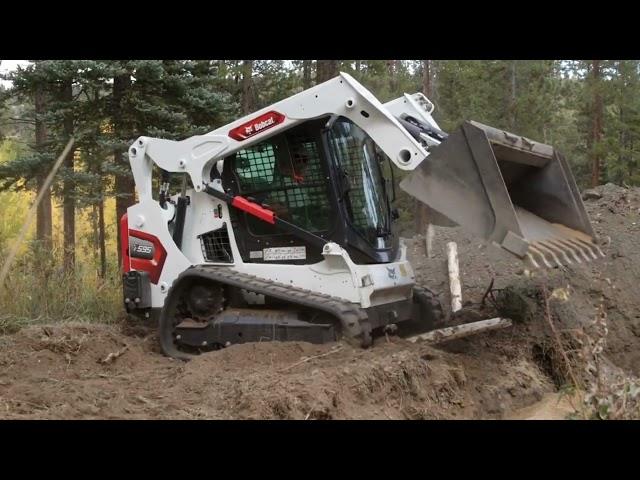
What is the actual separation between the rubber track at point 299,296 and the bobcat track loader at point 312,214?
15 mm

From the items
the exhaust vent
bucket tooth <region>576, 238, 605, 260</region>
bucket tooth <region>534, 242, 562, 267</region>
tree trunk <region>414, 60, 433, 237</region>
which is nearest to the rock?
bucket tooth <region>576, 238, 605, 260</region>

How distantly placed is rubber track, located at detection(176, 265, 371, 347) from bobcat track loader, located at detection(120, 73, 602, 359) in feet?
0.05

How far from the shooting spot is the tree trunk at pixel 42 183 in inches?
509

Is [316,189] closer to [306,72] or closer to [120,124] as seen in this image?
[120,124]

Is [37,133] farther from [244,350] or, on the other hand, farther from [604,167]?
[604,167]

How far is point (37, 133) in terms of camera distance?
16.3 meters

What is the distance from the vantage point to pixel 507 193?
5.57m

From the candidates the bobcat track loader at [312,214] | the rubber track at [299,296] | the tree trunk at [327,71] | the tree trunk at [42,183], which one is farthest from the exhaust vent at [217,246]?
the tree trunk at [327,71]

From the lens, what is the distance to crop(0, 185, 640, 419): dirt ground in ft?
17.0

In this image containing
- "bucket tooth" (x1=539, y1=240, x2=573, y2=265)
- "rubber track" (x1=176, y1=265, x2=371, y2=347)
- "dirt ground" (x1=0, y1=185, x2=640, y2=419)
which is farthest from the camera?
"rubber track" (x1=176, y1=265, x2=371, y2=347)

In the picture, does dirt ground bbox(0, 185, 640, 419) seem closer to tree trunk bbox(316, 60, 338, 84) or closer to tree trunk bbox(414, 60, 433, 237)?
tree trunk bbox(316, 60, 338, 84)

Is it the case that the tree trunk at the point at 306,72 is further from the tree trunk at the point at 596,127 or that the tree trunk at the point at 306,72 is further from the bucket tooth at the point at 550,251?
the bucket tooth at the point at 550,251

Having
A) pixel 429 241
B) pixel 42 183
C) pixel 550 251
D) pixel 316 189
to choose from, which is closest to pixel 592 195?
pixel 429 241

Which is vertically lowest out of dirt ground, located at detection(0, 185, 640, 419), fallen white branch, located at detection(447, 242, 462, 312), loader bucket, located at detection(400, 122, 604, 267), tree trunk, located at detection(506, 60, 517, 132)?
dirt ground, located at detection(0, 185, 640, 419)
